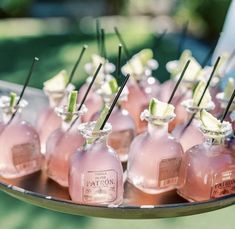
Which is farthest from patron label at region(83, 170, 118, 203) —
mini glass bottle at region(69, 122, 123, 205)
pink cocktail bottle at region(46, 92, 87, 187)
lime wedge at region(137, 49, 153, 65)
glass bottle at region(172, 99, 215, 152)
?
lime wedge at region(137, 49, 153, 65)

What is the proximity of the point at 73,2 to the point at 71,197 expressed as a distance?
5.14 m

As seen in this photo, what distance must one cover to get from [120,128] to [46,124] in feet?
0.60

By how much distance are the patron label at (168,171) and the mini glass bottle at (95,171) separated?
0.31ft

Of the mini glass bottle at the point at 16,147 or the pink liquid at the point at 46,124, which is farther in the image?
the pink liquid at the point at 46,124

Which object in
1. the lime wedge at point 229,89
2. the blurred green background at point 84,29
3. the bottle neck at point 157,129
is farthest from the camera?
the blurred green background at point 84,29

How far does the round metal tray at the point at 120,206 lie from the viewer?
1115 millimetres

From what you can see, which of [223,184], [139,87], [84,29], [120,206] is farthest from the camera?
[84,29]

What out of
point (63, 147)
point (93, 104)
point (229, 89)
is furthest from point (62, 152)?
point (229, 89)

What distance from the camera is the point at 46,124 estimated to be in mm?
1450

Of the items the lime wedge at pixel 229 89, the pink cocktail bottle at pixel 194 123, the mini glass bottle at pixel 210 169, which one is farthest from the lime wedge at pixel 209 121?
the lime wedge at pixel 229 89

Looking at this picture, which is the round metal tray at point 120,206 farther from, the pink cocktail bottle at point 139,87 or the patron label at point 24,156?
the pink cocktail bottle at point 139,87

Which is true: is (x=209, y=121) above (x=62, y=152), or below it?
above

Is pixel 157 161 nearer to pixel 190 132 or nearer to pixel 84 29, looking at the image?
pixel 190 132

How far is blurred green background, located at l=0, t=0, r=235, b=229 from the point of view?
4375 millimetres
